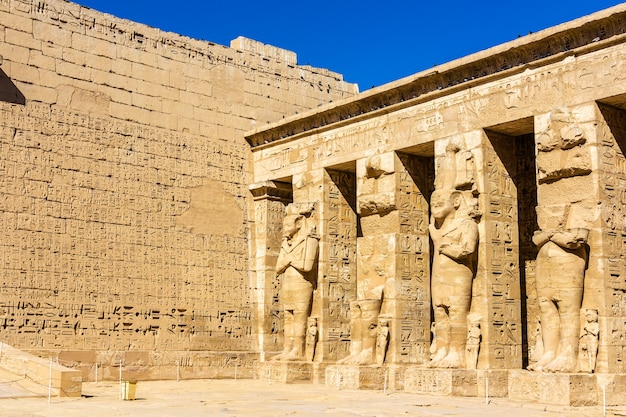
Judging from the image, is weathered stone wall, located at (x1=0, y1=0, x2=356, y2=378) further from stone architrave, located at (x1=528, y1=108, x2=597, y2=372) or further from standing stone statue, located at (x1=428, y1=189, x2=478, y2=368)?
stone architrave, located at (x1=528, y1=108, x2=597, y2=372)

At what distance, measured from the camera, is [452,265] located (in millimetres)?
13016

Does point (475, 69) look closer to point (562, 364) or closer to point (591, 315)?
point (591, 315)

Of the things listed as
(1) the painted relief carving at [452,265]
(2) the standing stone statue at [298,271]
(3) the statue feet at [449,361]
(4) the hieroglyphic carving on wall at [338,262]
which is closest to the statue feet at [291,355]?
(2) the standing stone statue at [298,271]

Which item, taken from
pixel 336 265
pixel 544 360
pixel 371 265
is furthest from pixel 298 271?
pixel 544 360

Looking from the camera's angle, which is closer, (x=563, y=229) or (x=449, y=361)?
(x=563, y=229)

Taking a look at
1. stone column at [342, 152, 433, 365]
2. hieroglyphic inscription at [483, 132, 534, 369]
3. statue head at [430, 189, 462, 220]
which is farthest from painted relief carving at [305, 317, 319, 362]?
hieroglyphic inscription at [483, 132, 534, 369]

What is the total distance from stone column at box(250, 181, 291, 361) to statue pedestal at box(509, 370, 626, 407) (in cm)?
664

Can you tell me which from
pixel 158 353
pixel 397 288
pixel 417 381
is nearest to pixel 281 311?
pixel 158 353

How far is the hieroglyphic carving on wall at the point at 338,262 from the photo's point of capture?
621 inches

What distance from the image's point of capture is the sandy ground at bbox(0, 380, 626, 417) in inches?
375

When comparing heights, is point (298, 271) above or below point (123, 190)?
below

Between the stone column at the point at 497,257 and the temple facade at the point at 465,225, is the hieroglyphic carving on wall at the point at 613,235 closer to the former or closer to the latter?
the temple facade at the point at 465,225

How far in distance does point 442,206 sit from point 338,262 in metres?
3.29

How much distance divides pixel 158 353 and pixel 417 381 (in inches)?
190
